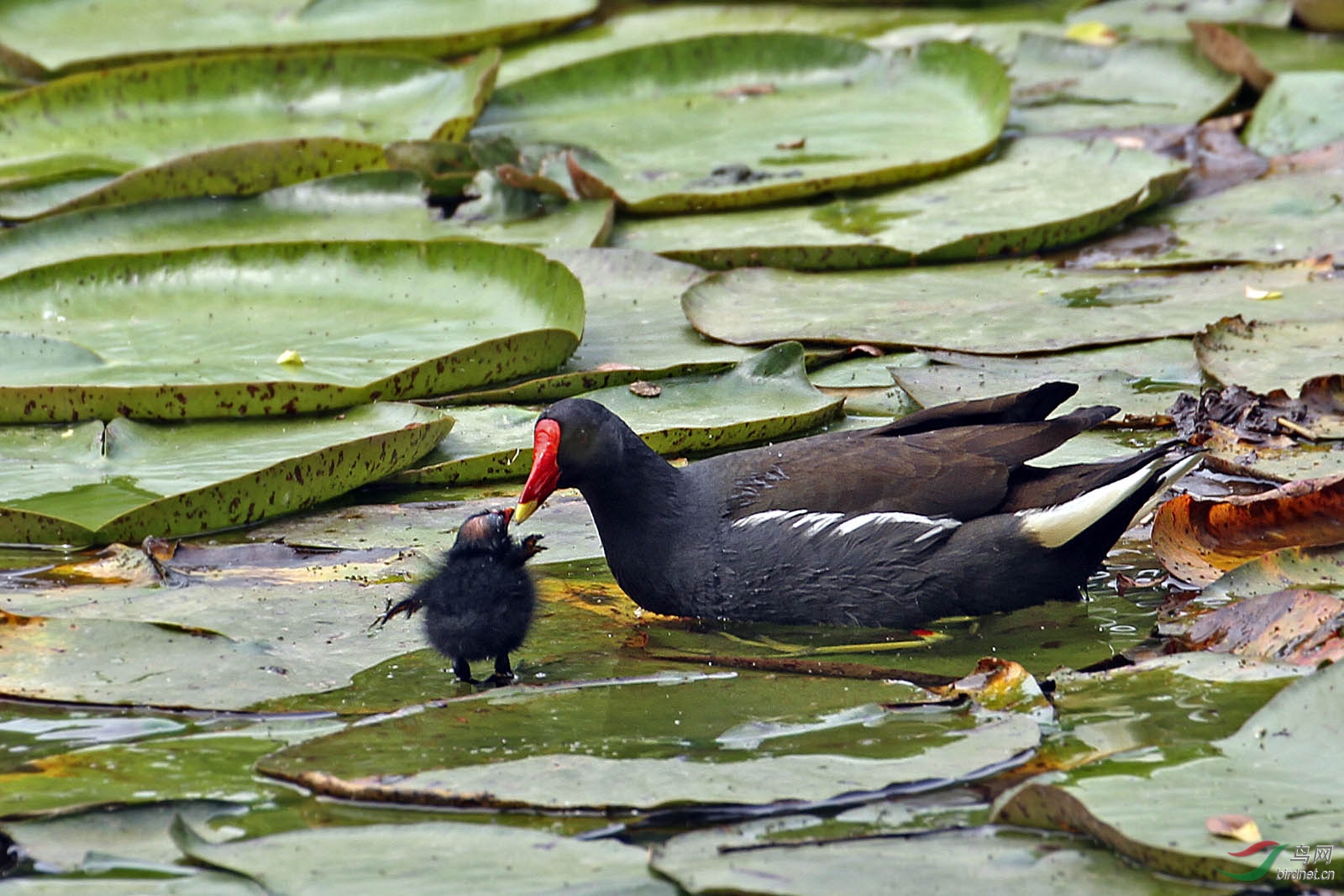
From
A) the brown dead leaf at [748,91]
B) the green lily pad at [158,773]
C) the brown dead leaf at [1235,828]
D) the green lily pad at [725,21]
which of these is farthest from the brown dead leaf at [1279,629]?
the green lily pad at [725,21]

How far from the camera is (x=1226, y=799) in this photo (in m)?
2.26

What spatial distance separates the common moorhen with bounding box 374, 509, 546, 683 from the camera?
9.66 feet

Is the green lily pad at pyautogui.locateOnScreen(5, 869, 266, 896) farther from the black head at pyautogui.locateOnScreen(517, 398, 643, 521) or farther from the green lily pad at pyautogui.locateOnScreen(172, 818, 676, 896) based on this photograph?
the black head at pyautogui.locateOnScreen(517, 398, 643, 521)

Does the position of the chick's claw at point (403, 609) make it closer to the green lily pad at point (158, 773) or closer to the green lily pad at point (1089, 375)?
the green lily pad at point (158, 773)

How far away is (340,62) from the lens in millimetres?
5988

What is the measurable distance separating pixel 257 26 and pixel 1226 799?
5.46 metres

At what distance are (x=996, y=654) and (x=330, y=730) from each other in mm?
1243

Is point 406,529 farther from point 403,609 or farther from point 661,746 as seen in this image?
point 661,746

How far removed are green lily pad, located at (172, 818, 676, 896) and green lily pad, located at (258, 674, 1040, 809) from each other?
0.10 meters

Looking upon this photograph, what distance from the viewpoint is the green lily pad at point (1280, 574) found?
316 cm

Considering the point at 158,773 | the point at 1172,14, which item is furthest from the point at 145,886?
the point at 1172,14

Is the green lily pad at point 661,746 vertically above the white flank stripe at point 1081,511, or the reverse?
the white flank stripe at point 1081,511

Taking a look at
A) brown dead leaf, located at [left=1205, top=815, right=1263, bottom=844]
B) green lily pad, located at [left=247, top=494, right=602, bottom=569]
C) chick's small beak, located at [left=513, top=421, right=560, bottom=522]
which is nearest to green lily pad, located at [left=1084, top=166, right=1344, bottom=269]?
green lily pad, located at [left=247, top=494, right=602, bottom=569]

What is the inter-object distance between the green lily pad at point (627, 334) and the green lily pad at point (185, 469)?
Result: 0.41 meters
